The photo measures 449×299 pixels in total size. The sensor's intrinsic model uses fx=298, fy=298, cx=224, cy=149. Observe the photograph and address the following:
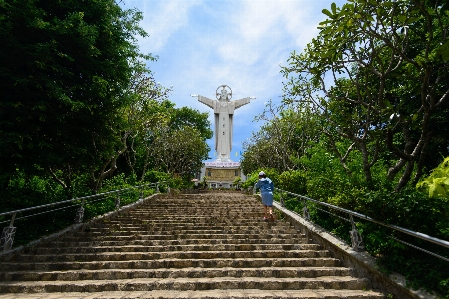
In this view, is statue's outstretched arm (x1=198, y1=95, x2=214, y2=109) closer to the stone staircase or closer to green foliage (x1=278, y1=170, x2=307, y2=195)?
green foliage (x1=278, y1=170, x2=307, y2=195)

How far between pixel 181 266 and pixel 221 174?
25.5 m

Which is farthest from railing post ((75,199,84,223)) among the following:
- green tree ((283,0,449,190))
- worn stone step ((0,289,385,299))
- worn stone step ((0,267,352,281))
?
green tree ((283,0,449,190))

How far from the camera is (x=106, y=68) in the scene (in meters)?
7.13

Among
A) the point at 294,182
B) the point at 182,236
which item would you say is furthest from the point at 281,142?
the point at 182,236

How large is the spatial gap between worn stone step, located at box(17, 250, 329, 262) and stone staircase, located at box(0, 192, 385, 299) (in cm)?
2

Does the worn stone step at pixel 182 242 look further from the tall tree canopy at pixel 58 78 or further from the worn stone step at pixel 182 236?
the tall tree canopy at pixel 58 78

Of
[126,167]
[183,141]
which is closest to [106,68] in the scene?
[126,167]

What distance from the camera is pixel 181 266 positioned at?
17.3 ft

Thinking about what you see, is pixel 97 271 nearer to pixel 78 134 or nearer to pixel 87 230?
pixel 87 230

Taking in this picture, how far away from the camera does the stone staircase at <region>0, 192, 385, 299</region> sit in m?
4.35

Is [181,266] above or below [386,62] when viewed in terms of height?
below

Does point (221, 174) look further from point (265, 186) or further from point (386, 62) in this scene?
point (386, 62)

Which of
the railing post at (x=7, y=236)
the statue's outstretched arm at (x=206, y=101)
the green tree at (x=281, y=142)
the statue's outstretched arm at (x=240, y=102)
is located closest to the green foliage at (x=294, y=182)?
the green tree at (x=281, y=142)

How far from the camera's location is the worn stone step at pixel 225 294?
3.94m
